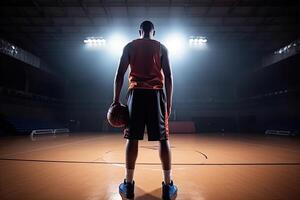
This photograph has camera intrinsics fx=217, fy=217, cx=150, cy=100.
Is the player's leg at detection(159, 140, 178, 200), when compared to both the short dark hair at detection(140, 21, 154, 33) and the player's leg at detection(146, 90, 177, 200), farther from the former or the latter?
the short dark hair at detection(140, 21, 154, 33)

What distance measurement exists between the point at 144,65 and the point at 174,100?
17.8 m

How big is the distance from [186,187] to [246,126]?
17652 mm

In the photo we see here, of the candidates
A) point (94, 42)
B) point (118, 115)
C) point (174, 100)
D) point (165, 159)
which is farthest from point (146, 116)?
point (174, 100)

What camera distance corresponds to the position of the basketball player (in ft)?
6.76

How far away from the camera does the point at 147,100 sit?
6.95 feet

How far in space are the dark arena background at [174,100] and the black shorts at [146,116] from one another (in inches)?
24.6

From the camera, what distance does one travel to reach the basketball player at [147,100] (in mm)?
2061

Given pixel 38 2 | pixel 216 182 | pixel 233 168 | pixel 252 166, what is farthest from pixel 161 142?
pixel 38 2

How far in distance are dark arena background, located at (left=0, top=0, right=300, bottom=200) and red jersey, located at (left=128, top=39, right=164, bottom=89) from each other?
1.12 meters

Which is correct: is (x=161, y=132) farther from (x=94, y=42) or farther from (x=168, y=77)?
(x=94, y=42)

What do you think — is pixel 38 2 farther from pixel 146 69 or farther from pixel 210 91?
pixel 210 91

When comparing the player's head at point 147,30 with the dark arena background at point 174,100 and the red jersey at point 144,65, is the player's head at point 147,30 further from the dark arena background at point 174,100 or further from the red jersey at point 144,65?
the dark arena background at point 174,100

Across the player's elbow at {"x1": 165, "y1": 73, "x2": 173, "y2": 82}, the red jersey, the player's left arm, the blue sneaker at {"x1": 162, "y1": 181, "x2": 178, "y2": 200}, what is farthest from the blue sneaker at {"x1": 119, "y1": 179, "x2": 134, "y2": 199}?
the player's elbow at {"x1": 165, "y1": 73, "x2": 173, "y2": 82}

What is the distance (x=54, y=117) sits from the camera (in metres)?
17.9
